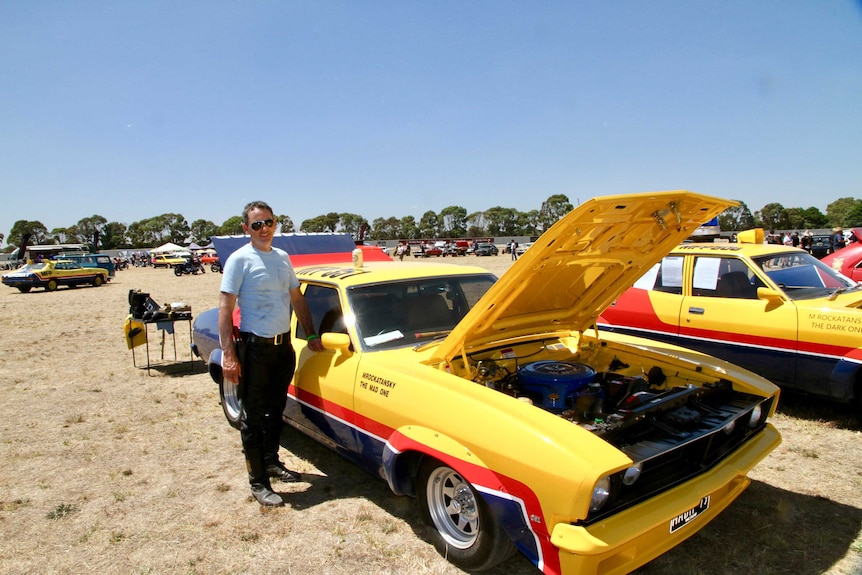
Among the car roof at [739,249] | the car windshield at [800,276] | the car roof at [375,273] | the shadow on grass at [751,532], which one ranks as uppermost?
the car roof at [739,249]

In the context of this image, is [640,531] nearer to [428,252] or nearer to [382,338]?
[382,338]

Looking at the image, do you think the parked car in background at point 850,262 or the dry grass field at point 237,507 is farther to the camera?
the parked car in background at point 850,262

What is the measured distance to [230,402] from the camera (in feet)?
16.1

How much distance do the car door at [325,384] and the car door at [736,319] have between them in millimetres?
3828

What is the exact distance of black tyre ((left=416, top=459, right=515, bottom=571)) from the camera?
2.45m

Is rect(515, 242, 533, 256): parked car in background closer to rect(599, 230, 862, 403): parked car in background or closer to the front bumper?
the front bumper

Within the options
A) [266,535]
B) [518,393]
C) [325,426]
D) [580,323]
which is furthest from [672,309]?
[266,535]

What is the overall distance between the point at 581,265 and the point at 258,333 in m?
2.17

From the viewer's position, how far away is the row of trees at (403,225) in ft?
286

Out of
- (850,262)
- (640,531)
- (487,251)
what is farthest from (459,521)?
(487,251)

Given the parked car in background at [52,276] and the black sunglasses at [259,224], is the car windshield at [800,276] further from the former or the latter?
the parked car in background at [52,276]

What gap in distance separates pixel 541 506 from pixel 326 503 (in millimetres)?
1851

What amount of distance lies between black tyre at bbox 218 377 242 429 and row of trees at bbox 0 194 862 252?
252ft

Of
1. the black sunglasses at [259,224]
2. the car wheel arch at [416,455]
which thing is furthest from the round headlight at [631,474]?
the black sunglasses at [259,224]
